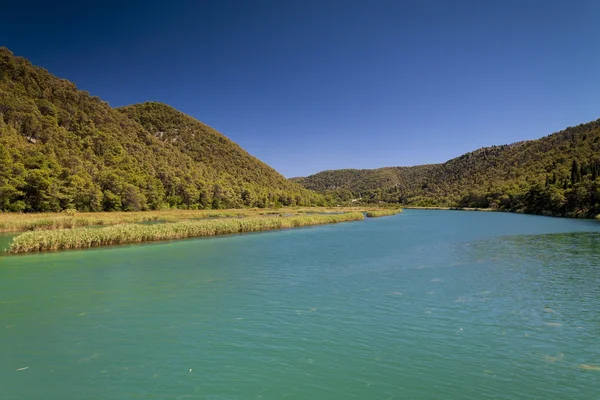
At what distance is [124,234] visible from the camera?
34.7 metres

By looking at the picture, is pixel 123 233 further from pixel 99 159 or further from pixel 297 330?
pixel 99 159

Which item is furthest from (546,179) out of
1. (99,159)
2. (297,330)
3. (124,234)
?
(297,330)

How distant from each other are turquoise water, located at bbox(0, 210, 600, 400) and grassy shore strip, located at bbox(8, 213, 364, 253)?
3.24m

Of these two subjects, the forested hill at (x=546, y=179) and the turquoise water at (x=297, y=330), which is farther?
the forested hill at (x=546, y=179)

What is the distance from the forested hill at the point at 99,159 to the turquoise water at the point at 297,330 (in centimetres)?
4236

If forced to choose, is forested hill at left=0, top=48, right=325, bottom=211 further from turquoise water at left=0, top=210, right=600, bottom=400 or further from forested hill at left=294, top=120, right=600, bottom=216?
forested hill at left=294, top=120, right=600, bottom=216

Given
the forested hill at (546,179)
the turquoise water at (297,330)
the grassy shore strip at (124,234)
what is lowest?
the turquoise water at (297,330)

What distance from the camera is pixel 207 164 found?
478 ft

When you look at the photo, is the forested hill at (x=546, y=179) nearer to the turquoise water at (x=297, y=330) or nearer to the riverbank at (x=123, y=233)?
the riverbank at (x=123, y=233)

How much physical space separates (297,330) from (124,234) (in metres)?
26.3

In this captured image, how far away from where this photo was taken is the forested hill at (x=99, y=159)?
6162 centimetres

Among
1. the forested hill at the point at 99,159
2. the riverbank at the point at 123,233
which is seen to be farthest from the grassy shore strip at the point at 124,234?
the forested hill at the point at 99,159

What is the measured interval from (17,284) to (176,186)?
85.8 metres

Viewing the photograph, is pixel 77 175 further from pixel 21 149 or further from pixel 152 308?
pixel 152 308
